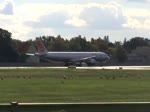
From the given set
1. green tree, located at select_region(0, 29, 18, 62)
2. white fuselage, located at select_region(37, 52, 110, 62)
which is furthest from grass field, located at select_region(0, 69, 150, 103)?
green tree, located at select_region(0, 29, 18, 62)

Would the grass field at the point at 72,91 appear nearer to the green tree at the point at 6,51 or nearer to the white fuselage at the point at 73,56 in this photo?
the white fuselage at the point at 73,56

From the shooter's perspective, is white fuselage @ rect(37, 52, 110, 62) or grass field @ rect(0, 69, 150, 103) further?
white fuselage @ rect(37, 52, 110, 62)

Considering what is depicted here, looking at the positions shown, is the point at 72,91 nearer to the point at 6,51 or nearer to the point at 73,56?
the point at 73,56

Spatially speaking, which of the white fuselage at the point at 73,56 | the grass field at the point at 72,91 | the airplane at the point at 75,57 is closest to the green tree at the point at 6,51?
the airplane at the point at 75,57

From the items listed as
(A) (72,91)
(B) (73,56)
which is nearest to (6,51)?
(B) (73,56)

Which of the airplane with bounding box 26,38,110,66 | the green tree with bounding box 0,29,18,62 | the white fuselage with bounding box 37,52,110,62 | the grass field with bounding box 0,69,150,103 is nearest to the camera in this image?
the grass field with bounding box 0,69,150,103

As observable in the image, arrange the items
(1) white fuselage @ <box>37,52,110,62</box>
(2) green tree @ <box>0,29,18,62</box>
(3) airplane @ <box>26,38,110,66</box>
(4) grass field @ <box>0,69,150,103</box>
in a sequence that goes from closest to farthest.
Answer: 1. (4) grass field @ <box>0,69,150,103</box>
2. (3) airplane @ <box>26,38,110,66</box>
3. (1) white fuselage @ <box>37,52,110,62</box>
4. (2) green tree @ <box>0,29,18,62</box>

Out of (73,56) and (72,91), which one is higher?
(72,91)

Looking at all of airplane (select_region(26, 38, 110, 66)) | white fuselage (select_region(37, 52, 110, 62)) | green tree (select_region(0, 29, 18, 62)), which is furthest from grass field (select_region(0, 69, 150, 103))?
green tree (select_region(0, 29, 18, 62))

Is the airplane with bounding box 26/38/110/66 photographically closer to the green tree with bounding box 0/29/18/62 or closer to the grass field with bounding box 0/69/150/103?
the green tree with bounding box 0/29/18/62
